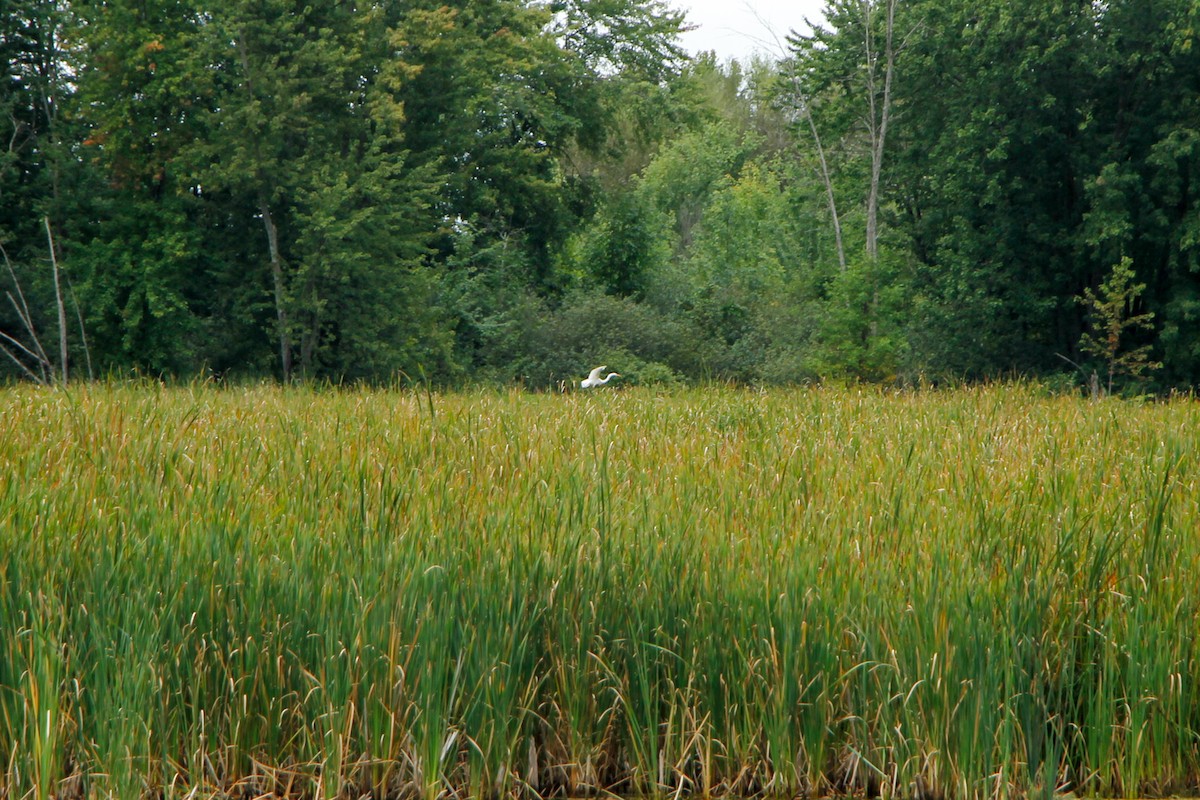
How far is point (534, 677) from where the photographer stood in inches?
143

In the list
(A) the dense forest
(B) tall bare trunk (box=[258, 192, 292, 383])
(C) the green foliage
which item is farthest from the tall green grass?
(B) tall bare trunk (box=[258, 192, 292, 383])

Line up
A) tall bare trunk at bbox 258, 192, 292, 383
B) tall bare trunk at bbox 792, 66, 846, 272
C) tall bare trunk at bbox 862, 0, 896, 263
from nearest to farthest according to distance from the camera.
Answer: tall bare trunk at bbox 258, 192, 292, 383 < tall bare trunk at bbox 862, 0, 896, 263 < tall bare trunk at bbox 792, 66, 846, 272

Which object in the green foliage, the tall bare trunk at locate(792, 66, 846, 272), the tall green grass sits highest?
the tall bare trunk at locate(792, 66, 846, 272)

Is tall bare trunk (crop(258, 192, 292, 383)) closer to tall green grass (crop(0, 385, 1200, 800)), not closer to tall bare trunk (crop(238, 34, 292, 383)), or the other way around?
tall bare trunk (crop(238, 34, 292, 383))

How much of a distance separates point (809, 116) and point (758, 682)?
26654 mm

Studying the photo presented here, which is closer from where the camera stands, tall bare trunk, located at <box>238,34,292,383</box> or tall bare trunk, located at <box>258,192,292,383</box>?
tall bare trunk, located at <box>238,34,292,383</box>

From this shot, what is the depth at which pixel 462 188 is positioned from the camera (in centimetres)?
2936

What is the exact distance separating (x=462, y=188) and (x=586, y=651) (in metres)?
26.7

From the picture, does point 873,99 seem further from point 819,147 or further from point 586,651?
point 586,651

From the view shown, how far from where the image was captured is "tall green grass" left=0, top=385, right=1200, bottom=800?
3.33m

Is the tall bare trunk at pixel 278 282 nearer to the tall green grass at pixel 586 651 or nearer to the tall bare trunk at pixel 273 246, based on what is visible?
the tall bare trunk at pixel 273 246

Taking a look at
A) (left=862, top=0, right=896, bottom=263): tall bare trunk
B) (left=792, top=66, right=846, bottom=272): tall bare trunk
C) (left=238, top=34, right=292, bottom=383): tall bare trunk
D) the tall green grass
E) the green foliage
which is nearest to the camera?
the tall green grass

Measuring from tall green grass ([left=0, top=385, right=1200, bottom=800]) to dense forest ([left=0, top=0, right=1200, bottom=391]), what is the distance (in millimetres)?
17319

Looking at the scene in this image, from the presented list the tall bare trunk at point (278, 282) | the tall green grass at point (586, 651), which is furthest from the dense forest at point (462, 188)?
the tall green grass at point (586, 651)
